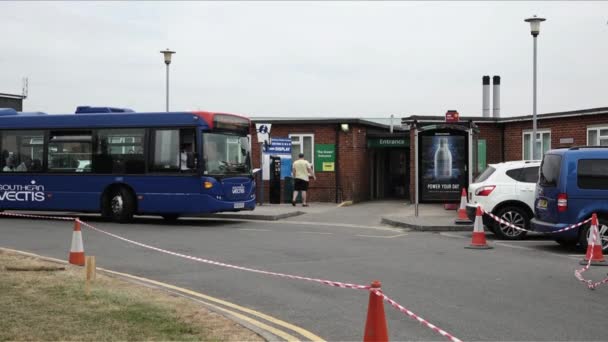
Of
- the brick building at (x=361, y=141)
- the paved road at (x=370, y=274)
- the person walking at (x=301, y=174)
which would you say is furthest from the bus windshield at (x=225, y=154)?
the brick building at (x=361, y=141)

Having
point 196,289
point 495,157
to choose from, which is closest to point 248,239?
point 196,289

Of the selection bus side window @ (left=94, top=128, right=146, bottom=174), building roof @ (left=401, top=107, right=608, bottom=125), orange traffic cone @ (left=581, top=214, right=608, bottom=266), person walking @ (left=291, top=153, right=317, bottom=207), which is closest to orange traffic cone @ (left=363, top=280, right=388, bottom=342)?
orange traffic cone @ (left=581, top=214, right=608, bottom=266)

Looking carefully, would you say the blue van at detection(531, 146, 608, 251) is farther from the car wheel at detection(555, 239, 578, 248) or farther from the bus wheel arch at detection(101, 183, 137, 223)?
the bus wheel arch at detection(101, 183, 137, 223)

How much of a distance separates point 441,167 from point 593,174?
833 cm

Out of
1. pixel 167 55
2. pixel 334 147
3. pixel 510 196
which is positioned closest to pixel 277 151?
pixel 334 147

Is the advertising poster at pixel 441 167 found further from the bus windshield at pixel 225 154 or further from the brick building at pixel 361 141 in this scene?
the bus windshield at pixel 225 154

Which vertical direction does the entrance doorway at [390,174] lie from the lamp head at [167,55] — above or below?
below

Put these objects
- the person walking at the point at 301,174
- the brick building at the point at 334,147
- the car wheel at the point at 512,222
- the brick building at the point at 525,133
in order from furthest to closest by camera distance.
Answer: the brick building at the point at 334,147, the person walking at the point at 301,174, the brick building at the point at 525,133, the car wheel at the point at 512,222

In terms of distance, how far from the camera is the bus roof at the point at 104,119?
1950 cm

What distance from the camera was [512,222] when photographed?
1652 cm

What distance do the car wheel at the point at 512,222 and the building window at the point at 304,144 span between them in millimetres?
13770

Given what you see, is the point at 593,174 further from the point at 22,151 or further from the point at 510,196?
the point at 22,151

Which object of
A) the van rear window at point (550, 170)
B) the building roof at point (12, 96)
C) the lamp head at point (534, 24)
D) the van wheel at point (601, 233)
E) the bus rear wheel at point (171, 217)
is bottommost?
the bus rear wheel at point (171, 217)

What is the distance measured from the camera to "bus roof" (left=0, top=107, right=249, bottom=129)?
1950 cm
